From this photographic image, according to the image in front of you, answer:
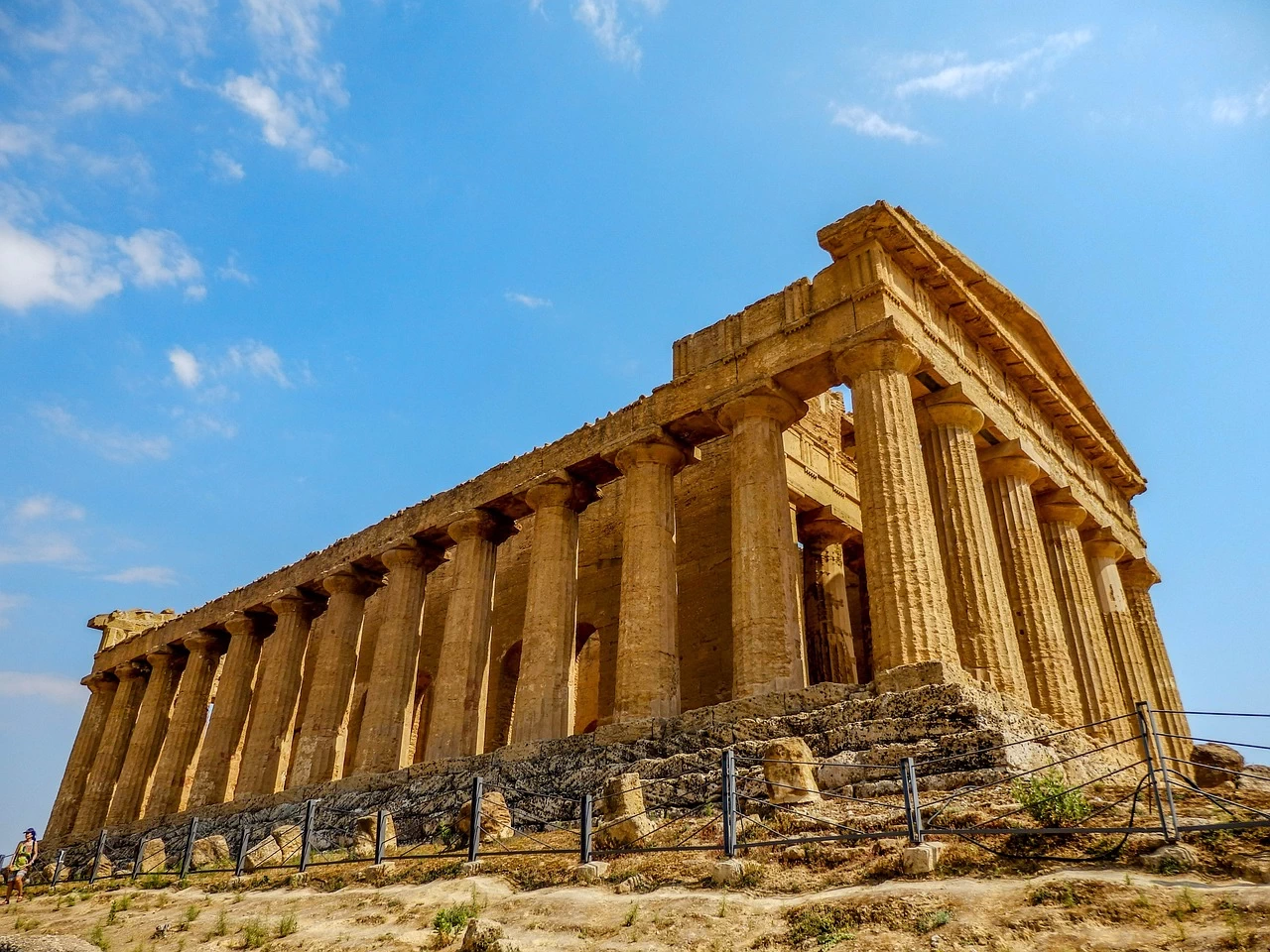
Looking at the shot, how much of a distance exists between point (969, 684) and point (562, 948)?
6826mm

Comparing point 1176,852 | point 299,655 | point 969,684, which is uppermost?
point 299,655

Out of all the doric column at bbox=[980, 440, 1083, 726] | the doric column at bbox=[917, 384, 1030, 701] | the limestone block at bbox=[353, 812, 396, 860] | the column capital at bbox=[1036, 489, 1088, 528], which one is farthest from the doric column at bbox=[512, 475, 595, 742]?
the column capital at bbox=[1036, 489, 1088, 528]

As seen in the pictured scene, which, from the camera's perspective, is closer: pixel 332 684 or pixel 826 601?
pixel 826 601

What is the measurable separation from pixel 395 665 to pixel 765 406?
10208 millimetres

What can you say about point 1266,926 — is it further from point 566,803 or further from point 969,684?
point 566,803

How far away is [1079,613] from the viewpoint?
18031mm

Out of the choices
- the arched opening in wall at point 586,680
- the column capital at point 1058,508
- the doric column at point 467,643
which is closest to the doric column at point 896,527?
the column capital at point 1058,508

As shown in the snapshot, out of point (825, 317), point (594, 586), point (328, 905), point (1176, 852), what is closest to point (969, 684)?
Answer: point (1176, 852)

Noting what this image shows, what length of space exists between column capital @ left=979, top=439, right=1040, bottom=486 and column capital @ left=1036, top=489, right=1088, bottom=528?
4.99ft

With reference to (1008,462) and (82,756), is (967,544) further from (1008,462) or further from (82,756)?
(82,756)

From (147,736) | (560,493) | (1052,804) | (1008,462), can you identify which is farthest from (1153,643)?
(147,736)

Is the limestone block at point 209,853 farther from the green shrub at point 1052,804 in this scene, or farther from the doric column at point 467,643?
the green shrub at point 1052,804

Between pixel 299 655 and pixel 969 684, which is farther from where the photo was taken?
pixel 299 655

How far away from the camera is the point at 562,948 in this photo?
686 centimetres
